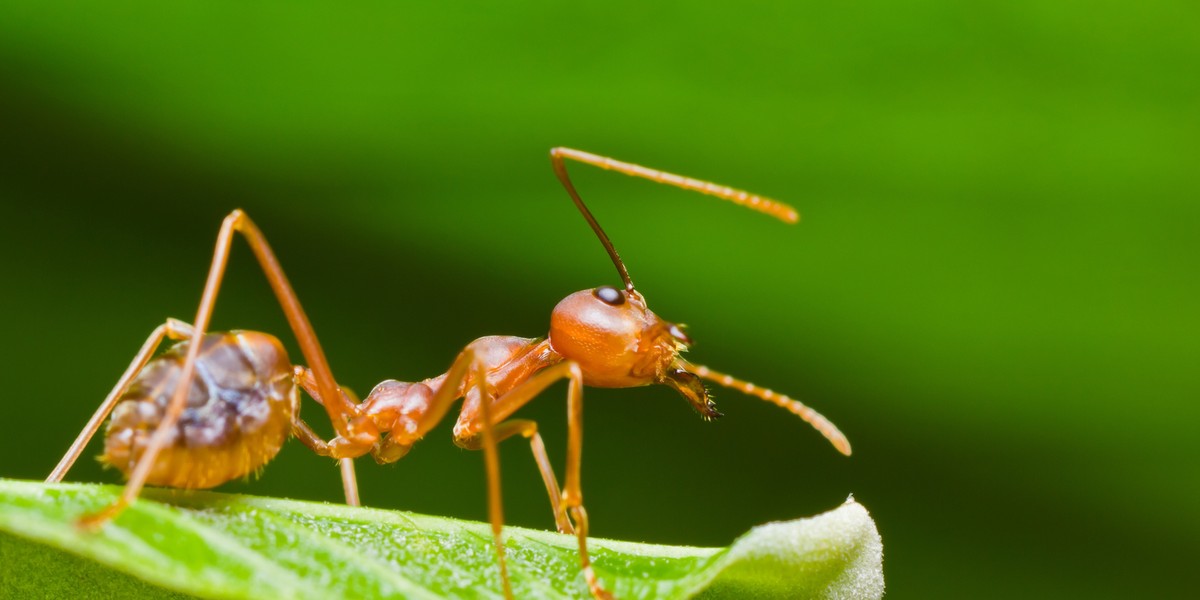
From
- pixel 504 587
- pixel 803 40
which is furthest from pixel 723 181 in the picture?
pixel 504 587

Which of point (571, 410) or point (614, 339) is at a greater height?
point (614, 339)

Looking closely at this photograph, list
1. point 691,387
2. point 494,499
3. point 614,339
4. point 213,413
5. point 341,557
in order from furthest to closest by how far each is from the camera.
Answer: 1. point 691,387
2. point 614,339
3. point 213,413
4. point 494,499
5. point 341,557

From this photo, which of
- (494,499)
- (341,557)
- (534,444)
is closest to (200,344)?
(494,499)

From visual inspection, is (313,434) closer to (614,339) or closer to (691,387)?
(614,339)

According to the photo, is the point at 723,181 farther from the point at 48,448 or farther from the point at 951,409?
the point at 48,448

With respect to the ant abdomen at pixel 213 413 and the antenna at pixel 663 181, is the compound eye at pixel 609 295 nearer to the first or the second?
the antenna at pixel 663 181

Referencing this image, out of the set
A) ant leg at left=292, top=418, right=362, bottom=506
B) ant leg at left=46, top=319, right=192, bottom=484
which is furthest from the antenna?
ant leg at left=46, top=319, right=192, bottom=484

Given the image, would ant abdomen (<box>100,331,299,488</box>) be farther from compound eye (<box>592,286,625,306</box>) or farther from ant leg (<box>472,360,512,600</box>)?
compound eye (<box>592,286,625,306</box>)
